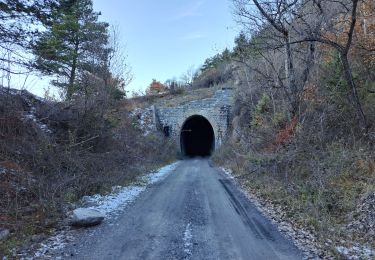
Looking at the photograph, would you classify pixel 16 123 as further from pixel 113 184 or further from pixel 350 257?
pixel 350 257

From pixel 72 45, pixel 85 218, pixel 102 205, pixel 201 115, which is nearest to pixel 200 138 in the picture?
pixel 201 115

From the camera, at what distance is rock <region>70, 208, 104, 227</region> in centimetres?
644

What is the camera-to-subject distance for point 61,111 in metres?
12.8

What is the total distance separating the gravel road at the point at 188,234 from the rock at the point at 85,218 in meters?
0.21

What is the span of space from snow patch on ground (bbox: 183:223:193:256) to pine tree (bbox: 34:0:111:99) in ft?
23.3

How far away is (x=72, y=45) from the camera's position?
22875 millimetres

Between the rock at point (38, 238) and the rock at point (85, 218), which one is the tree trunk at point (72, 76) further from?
the rock at point (38, 238)

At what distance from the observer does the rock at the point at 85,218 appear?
6.44 metres

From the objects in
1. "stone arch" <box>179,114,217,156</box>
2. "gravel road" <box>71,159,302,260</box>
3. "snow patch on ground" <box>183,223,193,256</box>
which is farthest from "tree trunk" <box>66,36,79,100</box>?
"stone arch" <box>179,114,217,156</box>

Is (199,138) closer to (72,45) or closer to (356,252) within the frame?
(72,45)

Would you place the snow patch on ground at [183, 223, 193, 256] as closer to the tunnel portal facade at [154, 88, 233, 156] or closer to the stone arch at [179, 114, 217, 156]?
the tunnel portal facade at [154, 88, 233, 156]

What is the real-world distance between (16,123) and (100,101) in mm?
4402

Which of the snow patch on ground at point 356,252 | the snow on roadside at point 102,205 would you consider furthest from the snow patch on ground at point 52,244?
the snow patch on ground at point 356,252

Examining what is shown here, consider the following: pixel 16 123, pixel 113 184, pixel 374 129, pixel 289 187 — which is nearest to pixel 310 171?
pixel 289 187
